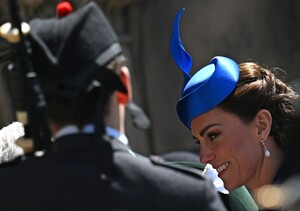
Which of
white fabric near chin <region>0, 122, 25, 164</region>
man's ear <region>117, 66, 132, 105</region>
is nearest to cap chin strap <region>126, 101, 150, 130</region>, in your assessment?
man's ear <region>117, 66, 132, 105</region>

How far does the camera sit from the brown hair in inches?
117

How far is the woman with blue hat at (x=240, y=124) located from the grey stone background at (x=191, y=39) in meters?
6.11

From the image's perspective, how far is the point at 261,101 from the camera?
9.83 ft

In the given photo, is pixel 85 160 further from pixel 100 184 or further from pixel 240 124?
pixel 240 124

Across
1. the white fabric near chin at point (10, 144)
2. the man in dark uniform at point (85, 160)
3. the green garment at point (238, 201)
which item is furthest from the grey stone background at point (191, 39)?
the man in dark uniform at point (85, 160)

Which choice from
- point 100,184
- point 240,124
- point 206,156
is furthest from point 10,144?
point 100,184

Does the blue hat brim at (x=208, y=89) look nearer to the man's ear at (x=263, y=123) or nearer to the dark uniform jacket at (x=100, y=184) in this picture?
the man's ear at (x=263, y=123)

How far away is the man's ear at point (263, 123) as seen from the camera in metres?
2.98

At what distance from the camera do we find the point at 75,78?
85.1 inches

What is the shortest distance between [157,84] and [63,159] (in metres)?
7.64

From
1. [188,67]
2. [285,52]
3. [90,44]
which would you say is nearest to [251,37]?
[285,52]

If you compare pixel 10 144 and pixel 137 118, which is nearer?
pixel 137 118

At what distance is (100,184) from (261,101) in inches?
40.1

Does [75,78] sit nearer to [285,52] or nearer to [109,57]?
[109,57]
